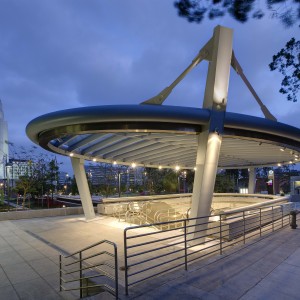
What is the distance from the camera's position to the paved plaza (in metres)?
5.09

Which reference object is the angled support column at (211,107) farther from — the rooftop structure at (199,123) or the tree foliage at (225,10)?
the tree foliage at (225,10)

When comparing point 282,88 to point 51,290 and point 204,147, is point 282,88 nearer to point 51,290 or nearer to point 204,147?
point 204,147

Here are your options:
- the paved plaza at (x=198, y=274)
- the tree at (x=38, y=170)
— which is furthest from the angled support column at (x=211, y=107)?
the tree at (x=38, y=170)

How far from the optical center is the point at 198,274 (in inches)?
234

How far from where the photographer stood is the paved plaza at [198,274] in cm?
509

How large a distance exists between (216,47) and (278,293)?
7275mm

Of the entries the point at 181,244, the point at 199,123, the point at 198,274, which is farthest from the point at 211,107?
Answer: the point at 198,274

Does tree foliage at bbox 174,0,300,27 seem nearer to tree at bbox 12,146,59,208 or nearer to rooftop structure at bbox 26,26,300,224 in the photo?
rooftop structure at bbox 26,26,300,224

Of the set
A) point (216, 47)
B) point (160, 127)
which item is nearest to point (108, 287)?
point (160, 127)

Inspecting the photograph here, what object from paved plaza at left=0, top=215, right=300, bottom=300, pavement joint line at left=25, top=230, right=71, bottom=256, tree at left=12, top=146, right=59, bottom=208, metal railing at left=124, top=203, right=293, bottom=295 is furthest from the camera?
tree at left=12, top=146, right=59, bottom=208

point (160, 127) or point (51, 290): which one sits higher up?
point (160, 127)

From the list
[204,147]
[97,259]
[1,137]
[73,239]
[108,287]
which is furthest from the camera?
[1,137]

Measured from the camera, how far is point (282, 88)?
32.2 ft

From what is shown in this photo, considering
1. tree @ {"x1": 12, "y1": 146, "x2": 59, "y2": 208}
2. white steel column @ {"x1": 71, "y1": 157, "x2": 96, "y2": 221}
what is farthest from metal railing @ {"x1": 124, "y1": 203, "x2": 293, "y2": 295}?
tree @ {"x1": 12, "y1": 146, "x2": 59, "y2": 208}
